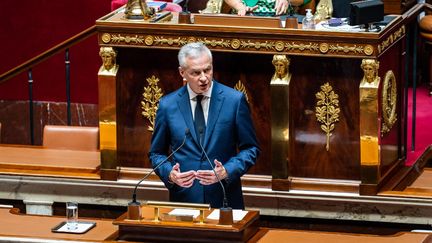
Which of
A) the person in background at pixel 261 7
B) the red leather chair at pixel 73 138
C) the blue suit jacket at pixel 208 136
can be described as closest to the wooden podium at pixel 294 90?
the red leather chair at pixel 73 138

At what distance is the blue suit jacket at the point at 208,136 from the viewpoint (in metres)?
7.06

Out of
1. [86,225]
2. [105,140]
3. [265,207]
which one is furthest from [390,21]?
[86,225]

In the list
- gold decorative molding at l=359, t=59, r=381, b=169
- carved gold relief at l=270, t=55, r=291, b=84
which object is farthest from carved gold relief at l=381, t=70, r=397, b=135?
carved gold relief at l=270, t=55, r=291, b=84

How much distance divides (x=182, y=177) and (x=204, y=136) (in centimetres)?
34

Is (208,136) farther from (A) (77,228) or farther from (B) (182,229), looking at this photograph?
(A) (77,228)

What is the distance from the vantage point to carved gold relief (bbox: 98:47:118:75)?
8312 millimetres

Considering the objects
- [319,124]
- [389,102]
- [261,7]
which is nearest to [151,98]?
[319,124]

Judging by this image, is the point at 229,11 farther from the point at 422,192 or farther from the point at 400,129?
the point at 422,192

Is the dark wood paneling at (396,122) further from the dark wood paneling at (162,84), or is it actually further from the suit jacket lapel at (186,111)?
the suit jacket lapel at (186,111)

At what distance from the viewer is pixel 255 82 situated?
8.17 meters

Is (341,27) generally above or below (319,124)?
above

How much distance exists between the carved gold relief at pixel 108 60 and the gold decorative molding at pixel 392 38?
1558 mm

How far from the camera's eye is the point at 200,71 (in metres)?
6.87

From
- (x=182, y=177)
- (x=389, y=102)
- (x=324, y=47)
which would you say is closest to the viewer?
(x=182, y=177)
